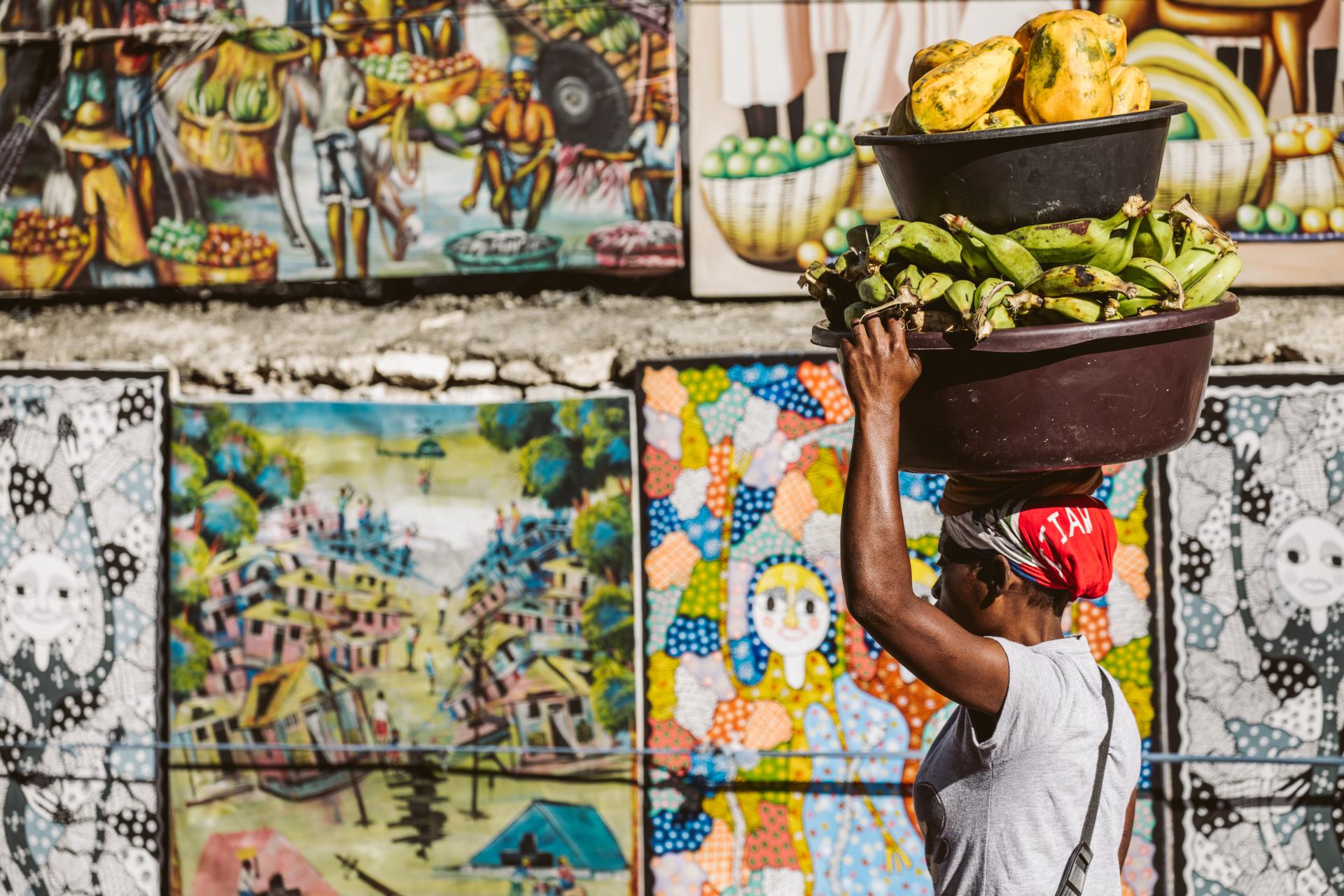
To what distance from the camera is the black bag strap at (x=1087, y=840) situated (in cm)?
187

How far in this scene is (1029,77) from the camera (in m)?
1.90

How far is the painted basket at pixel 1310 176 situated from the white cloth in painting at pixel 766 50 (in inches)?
59.4

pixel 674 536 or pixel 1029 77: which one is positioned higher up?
pixel 1029 77

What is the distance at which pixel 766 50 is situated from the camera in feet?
12.3

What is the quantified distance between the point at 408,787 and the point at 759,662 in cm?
129

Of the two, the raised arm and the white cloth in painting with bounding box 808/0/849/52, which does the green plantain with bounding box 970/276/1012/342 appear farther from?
the white cloth in painting with bounding box 808/0/849/52

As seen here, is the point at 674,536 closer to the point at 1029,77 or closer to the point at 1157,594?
the point at 1157,594

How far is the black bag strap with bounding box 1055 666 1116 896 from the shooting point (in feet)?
6.14

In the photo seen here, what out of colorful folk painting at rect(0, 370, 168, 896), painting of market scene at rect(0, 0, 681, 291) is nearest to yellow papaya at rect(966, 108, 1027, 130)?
painting of market scene at rect(0, 0, 681, 291)

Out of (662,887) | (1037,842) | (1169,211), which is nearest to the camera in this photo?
(1037,842)

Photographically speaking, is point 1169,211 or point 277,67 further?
point 277,67

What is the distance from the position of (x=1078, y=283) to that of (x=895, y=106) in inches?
76.0

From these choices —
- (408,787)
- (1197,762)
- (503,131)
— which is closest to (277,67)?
(503,131)

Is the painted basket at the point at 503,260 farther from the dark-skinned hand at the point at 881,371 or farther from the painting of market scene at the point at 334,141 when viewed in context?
the dark-skinned hand at the point at 881,371
